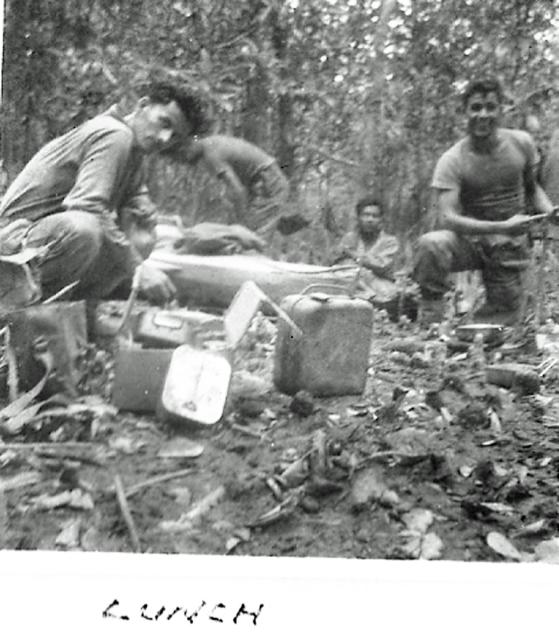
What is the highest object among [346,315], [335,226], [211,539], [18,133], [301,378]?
[18,133]

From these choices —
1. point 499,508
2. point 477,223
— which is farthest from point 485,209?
point 499,508

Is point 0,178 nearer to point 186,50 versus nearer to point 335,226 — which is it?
point 186,50

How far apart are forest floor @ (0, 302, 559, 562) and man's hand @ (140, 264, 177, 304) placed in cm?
22

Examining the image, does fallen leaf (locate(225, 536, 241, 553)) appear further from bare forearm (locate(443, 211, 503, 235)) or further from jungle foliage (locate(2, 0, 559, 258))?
bare forearm (locate(443, 211, 503, 235))

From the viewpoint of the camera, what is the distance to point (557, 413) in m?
2.86

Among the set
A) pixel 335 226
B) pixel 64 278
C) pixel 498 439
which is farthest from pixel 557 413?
pixel 64 278

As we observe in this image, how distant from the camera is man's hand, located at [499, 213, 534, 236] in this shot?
2.94 metres

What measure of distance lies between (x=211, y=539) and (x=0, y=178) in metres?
1.40

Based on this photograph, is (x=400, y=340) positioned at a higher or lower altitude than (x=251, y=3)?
lower

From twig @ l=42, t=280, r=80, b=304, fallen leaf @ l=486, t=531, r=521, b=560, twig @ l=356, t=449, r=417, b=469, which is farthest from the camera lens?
twig @ l=42, t=280, r=80, b=304

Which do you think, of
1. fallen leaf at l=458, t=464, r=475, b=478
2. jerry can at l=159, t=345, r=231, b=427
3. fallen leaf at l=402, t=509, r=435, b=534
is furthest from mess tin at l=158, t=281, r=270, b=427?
fallen leaf at l=458, t=464, r=475, b=478

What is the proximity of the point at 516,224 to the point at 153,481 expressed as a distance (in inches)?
58.4

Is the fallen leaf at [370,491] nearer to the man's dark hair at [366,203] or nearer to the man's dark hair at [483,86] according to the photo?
the man's dark hair at [366,203]

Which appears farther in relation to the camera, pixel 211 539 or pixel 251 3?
pixel 251 3
